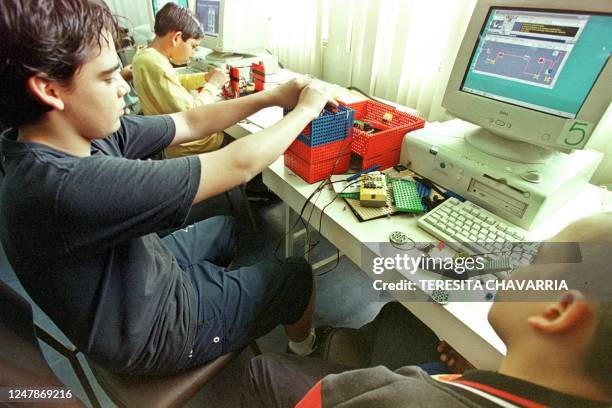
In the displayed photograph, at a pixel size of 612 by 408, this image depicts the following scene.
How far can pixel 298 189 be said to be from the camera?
1088 mm

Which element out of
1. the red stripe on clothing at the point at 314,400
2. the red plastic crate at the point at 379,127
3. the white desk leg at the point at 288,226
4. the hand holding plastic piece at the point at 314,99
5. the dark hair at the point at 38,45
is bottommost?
the white desk leg at the point at 288,226

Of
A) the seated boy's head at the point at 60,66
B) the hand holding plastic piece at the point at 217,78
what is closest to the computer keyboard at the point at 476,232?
the seated boy's head at the point at 60,66

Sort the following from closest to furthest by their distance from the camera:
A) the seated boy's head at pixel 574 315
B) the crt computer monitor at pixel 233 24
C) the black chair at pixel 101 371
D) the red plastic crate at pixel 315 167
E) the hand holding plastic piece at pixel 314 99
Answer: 1. the seated boy's head at pixel 574 315
2. the black chair at pixel 101 371
3. the hand holding plastic piece at pixel 314 99
4. the red plastic crate at pixel 315 167
5. the crt computer monitor at pixel 233 24

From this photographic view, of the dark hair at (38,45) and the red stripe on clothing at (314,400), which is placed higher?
the dark hair at (38,45)

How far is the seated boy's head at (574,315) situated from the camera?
1.34 ft

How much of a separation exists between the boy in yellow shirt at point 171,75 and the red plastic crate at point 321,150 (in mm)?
657

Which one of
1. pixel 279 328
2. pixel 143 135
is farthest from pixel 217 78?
pixel 279 328

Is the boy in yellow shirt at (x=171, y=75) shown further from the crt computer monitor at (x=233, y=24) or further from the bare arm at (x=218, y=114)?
the bare arm at (x=218, y=114)

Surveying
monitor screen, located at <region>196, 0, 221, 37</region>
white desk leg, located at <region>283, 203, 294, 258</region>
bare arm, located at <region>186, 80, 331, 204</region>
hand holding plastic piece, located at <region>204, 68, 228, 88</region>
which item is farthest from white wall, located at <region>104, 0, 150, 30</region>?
bare arm, located at <region>186, 80, 331, 204</region>

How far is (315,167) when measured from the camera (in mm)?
1082

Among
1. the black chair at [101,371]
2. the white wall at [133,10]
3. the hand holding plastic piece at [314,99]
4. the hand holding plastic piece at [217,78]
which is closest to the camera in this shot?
the black chair at [101,371]

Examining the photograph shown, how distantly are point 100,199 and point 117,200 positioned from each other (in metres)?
0.03

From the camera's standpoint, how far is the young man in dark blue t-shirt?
59 centimetres

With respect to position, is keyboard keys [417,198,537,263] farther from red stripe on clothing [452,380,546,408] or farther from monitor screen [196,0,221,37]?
monitor screen [196,0,221,37]
